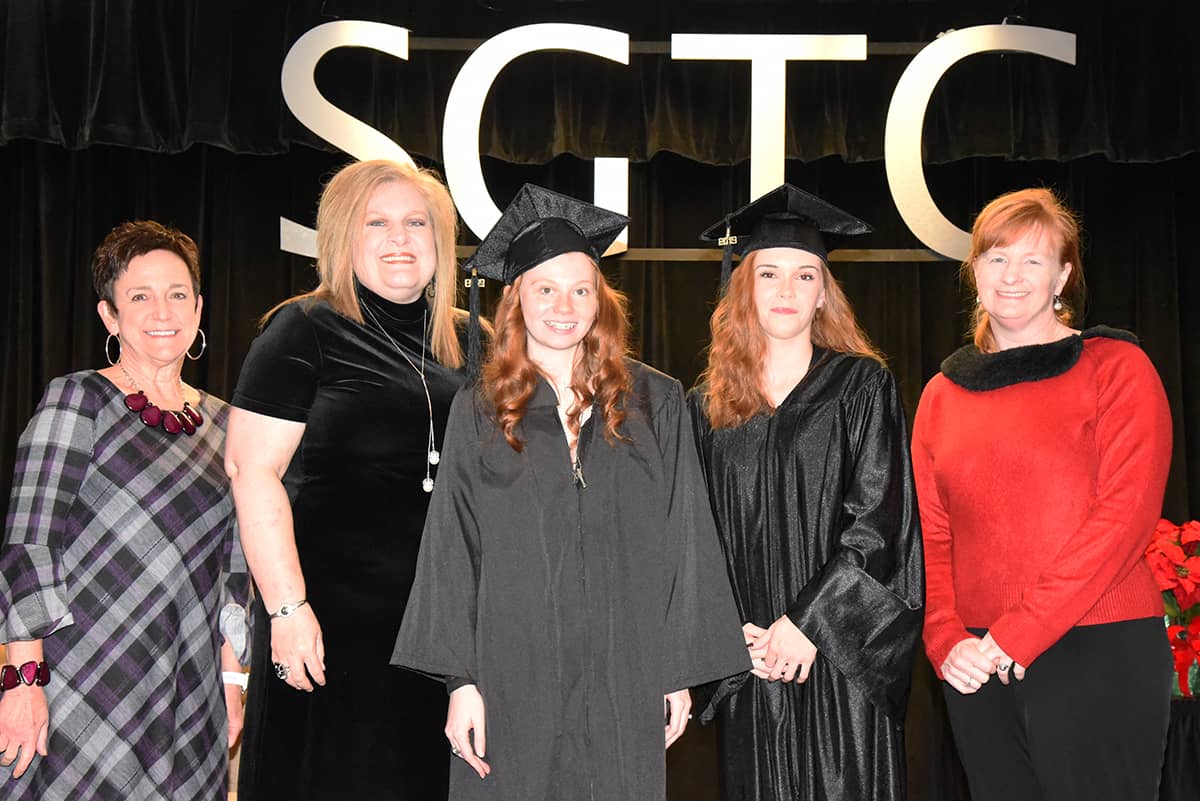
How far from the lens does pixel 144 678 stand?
9.16 ft

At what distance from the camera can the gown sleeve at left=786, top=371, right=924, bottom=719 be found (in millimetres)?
2736

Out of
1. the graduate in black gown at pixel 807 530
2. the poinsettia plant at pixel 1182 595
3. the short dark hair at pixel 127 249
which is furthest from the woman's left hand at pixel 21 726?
the poinsettia plant at pixel 1182 595

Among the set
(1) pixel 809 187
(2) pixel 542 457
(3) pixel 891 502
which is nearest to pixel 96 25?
(1) pixel 809 187

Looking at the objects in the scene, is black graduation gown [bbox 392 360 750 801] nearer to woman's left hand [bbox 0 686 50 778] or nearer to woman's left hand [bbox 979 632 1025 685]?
woman's left hand [bbox 979 632 1025 685]

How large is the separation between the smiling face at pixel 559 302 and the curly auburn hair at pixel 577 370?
4 centimetres

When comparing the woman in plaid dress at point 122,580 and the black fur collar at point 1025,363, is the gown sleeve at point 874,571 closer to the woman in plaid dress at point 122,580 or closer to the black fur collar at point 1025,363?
the black fur collar at point 1025,363

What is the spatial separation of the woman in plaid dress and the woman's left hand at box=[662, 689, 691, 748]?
1.17 m

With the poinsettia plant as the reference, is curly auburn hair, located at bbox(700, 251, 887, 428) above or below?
A: above

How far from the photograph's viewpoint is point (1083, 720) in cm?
280

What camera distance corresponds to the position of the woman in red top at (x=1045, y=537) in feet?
9.20

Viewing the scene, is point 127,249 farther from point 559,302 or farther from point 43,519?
point 559,302

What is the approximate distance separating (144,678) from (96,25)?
3.47m

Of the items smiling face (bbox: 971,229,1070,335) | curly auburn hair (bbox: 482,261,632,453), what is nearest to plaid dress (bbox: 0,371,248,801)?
curly auburn hair (bbox: 482,261,632,453)

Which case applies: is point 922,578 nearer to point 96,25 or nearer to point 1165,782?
point 1165,782
